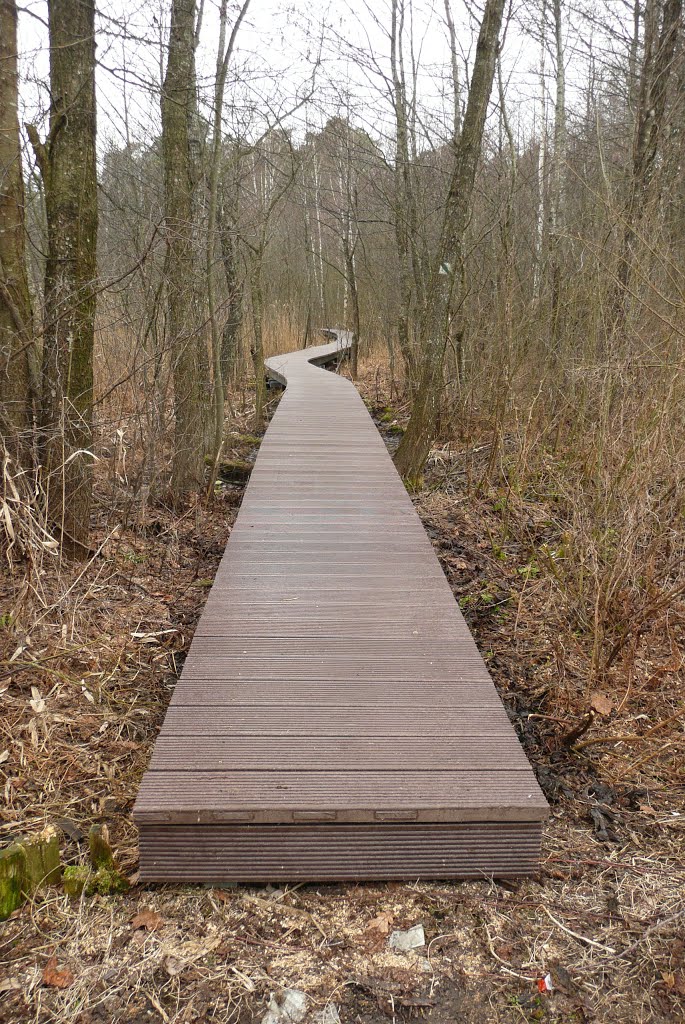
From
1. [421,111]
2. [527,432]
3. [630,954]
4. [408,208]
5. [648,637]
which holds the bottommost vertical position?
[630,954]

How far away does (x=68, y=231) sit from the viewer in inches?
172

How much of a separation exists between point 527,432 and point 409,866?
4.57 metres

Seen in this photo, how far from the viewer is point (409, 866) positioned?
2330mm

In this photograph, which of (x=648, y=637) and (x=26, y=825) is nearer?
(x=26, y=825)

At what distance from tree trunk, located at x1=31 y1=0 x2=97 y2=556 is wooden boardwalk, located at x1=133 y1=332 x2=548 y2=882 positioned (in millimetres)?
1210

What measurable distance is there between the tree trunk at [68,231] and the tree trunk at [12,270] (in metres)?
0.18

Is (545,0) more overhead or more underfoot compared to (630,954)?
more overhead

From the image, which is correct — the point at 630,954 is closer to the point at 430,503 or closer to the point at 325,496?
the point at 325,496

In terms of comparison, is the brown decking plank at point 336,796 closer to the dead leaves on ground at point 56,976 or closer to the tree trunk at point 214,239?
the dead leaves on ground at point 56,976

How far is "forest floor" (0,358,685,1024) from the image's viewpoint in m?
1.94

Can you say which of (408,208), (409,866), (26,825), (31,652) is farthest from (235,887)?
(408,208)

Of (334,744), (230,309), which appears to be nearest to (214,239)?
(230,309)

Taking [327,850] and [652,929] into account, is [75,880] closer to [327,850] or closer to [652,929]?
[327,850]

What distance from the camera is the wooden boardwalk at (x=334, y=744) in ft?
7.44
